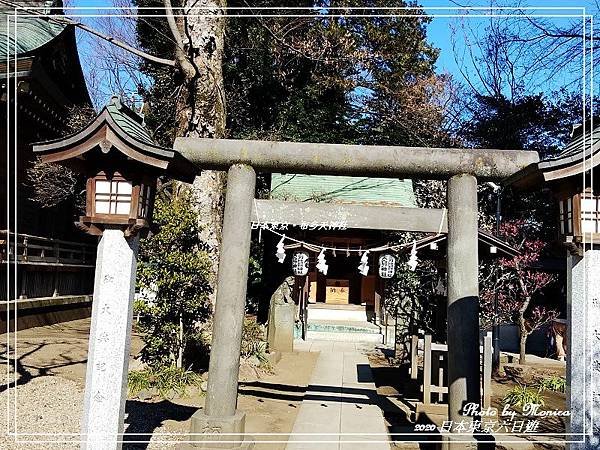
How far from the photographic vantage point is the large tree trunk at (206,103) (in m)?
10.2

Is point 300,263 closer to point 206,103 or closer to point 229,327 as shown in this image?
point 206,103

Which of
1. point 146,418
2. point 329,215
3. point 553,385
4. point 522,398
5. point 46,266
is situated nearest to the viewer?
point 329,215

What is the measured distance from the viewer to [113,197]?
4891 millimetres

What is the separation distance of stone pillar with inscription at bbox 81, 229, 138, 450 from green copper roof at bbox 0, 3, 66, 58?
906cm

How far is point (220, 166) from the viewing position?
5949mm

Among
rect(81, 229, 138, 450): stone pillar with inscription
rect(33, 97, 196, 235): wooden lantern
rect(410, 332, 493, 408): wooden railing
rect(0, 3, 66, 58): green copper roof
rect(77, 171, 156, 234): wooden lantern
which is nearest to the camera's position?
rect(81, 229, 138, 450): stone pillar with inscription

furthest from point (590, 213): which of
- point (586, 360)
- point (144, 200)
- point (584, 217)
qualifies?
point (144, 200)

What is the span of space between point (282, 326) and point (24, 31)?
10.6 metres

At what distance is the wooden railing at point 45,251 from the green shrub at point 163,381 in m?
3.73

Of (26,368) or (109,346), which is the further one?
(26,368)

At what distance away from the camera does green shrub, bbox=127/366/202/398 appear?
26.8ft

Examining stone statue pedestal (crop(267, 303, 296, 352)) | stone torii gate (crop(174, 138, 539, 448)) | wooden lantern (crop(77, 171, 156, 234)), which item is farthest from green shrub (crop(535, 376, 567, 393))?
wooden lantern (crop(77, 171, 156, 234))

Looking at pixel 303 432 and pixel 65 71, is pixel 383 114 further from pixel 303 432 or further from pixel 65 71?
pixel 303 432

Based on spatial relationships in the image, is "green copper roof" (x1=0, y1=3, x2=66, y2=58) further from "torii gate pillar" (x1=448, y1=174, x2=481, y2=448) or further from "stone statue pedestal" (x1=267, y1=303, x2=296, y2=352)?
"torii gate pillar" (x1=448, y1=174, x2=481, y2=448)
